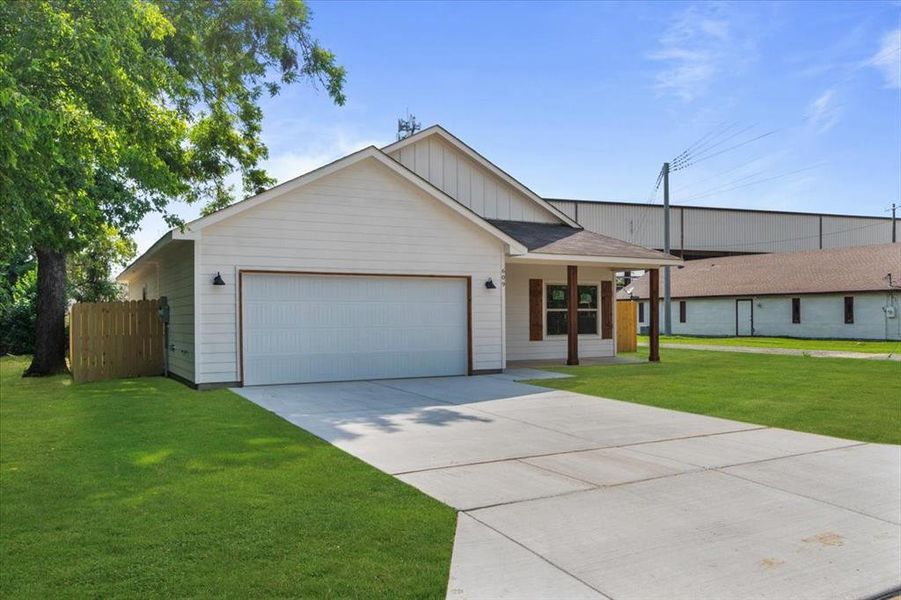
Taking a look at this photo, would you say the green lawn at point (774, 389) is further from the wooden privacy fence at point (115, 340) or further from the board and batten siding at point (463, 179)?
the wooden privacy fence at point (115, 340)

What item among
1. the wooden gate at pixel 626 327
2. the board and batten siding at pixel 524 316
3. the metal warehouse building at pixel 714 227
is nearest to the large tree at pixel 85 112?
the board and batten siding at pixel 524 316

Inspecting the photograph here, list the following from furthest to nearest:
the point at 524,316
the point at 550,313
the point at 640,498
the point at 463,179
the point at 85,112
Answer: the point at 550,313 → the point at 463,179 → the point at 524,316 → the point at 85,112 → the point at 640,498

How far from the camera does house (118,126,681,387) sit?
481 inches

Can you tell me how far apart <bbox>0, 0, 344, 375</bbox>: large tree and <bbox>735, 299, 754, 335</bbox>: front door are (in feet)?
89.2

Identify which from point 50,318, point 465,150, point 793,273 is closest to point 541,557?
point 465,150

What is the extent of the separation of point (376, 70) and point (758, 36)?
28.1ft

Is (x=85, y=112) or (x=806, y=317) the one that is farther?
(x=806, y=317)

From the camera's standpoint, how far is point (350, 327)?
13.4 m

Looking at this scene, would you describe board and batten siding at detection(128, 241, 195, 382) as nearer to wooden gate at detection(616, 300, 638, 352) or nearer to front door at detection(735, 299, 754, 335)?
wooden gate at detection(616, 300, 638, 352)

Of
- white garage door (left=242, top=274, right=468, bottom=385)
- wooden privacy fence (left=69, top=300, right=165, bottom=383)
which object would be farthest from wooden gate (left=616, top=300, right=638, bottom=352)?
wooden privacy fence (left=69, top=300, right=165, bottom=383)

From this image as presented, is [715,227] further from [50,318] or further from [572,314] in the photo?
[50,318]

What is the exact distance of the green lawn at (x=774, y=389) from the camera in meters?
8.84

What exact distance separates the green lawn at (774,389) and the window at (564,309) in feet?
8.22

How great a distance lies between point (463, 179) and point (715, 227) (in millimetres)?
34485
